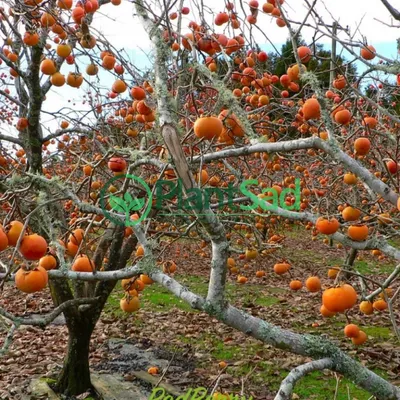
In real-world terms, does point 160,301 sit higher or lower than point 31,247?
higher

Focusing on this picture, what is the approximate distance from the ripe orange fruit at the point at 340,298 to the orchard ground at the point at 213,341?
1.54 metres

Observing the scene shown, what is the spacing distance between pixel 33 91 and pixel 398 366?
183 inches

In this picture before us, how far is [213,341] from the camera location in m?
6.09

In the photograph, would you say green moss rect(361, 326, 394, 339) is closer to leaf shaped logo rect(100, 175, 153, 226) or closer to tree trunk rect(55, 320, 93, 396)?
tree trunk rect(55, 320, 93, 396)

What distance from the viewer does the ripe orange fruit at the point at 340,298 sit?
1.93 m

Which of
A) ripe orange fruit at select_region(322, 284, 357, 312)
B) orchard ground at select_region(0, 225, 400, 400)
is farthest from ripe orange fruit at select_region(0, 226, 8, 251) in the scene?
orchard ground at select_region(0, 225, 400, 400)

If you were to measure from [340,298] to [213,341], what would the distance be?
4.44m

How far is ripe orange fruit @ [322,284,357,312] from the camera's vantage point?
1.93 meters

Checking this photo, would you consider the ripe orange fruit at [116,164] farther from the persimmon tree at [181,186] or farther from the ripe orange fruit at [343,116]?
the ripe orange fruit at [343,116]

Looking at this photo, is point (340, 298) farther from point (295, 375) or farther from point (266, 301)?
point (266, 301)

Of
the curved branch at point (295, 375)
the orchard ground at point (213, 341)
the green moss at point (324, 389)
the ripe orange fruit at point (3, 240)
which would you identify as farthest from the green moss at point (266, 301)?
the ripe orange fruit at point (3, 240)

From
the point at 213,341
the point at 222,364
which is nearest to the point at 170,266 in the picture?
the point at 222,364

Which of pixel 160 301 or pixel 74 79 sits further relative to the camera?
pixel 160 301

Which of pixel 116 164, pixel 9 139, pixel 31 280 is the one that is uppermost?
pixel 9 139
